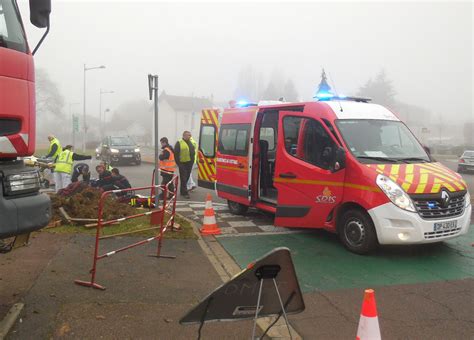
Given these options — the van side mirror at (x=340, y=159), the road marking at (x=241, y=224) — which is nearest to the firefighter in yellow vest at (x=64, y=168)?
the road marking at (x=241, y=224)

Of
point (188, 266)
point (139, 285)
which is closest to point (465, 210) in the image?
point (188, 266)

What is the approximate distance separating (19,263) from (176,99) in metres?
72.9

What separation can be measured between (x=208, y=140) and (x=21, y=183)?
7146 millimetres

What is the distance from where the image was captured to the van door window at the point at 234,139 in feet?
28.1

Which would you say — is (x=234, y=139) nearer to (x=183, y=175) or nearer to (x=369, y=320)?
(x=183, y=175)

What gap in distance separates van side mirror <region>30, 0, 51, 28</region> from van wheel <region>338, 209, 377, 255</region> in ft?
15.1

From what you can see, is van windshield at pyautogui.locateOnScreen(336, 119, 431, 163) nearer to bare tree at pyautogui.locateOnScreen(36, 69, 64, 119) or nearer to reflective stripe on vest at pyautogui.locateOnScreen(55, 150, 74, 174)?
reflective stripe on vest at pyautogui.locateOnScreen(55, 150, 74, 174)

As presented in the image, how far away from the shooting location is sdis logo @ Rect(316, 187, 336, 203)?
648cm

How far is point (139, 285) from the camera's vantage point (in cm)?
478

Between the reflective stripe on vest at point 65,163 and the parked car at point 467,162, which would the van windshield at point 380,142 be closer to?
the reflective stripe on vest at point 65,163

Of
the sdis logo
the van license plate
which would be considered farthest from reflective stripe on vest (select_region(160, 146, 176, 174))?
the van license plate

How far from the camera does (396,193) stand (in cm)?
569

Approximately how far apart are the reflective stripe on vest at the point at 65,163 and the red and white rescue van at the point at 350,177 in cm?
520

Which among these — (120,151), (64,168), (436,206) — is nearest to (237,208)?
(436,206)
